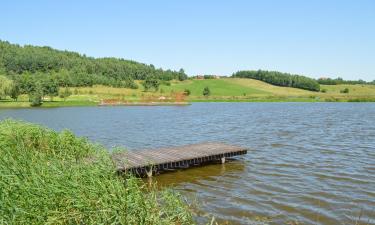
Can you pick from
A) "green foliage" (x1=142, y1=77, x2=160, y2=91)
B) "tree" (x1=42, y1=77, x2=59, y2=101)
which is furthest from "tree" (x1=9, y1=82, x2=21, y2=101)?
"green foliage" (x1=142, y1=77, x2=160, y2=91)

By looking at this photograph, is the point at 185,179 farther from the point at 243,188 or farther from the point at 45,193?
the point at 45,193

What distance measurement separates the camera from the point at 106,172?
34.3 ft

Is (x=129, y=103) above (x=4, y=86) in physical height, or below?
below

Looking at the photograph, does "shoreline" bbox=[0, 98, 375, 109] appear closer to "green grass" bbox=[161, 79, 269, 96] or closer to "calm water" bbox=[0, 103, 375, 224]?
"green grass" bbox=[161, 79, 269, 96]

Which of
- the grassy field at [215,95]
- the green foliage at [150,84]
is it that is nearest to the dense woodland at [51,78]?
the green foliage at [150,84]

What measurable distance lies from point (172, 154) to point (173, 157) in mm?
1023

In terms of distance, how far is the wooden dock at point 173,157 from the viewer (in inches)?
779

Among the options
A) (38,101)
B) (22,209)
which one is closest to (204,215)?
(22,209)

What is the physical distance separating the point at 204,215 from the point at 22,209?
707 cm

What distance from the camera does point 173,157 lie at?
22.1 meters

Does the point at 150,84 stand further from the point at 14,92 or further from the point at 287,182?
the point at 287,182

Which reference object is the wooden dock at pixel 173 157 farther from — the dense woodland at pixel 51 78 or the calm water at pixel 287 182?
the dense woodland at pixel 51 78

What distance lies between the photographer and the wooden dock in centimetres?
1978

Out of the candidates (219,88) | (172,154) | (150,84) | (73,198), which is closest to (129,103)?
(150,84)
